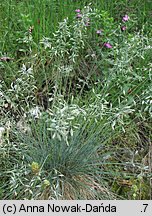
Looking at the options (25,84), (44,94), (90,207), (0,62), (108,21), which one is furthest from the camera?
(108,21)

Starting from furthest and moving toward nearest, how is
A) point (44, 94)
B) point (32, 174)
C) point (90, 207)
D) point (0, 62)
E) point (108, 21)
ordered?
point (108, 21) → point (44, 94) → point (0, 62) → point (32, 174) → point (90, 207)

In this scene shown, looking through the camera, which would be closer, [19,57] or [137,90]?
[137,90]

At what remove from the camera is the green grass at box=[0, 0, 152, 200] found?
2455 mm

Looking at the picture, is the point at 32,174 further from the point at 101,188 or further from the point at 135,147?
the point at 135,147

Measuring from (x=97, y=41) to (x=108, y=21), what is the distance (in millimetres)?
179

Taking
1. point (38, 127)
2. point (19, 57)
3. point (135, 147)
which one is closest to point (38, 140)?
point (38, 127)

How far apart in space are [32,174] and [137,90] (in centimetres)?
103

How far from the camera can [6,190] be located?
2.52m

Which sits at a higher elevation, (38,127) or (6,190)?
(38,127)

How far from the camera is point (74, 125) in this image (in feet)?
8.32

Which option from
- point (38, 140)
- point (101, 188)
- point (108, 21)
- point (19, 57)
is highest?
point (108, 21)

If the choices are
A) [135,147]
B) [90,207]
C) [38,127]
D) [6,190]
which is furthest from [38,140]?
[135,147]

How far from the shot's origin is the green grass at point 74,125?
2.46 m

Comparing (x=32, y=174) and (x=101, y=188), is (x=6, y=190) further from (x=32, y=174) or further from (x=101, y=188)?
(x=101, y=188)
